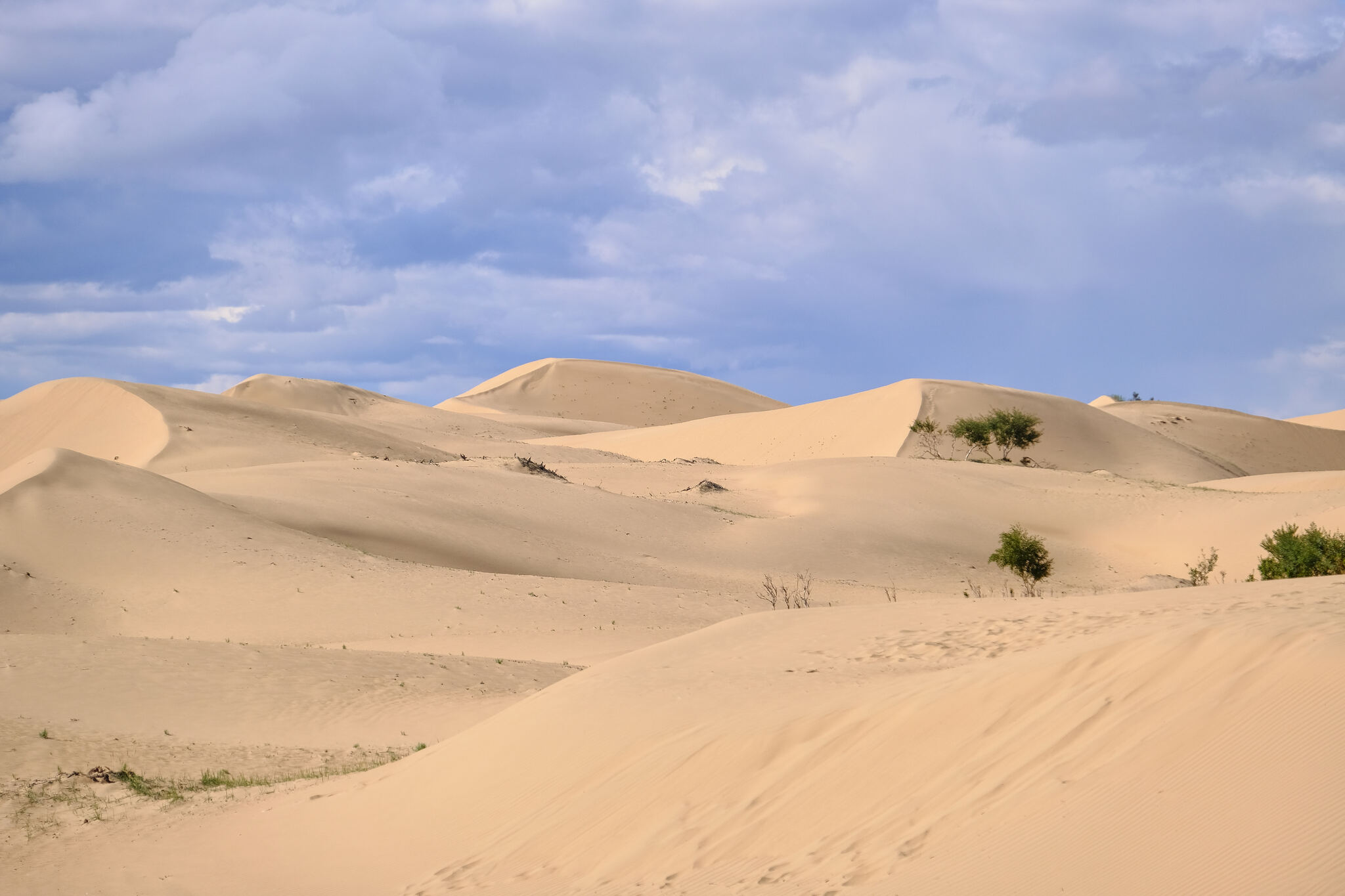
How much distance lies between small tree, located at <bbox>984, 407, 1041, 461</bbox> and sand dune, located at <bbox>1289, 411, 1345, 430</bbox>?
149 ft

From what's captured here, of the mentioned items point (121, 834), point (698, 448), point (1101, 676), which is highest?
point (698, 448)

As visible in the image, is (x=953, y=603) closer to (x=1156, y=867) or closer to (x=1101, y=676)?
(x=1101, y=676)

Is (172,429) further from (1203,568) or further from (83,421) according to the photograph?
(1203,568)

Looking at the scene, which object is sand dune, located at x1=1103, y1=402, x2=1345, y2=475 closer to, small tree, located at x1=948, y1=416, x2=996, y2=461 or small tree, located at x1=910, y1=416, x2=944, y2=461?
small tree, located at x1=910, y1=416, x2=944, y2=461

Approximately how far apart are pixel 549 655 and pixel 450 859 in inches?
380

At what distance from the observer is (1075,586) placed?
2614cm

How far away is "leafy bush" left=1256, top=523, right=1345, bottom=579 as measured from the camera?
60.5ft

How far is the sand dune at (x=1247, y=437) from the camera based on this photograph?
63.8 m

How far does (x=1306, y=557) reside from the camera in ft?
62.3

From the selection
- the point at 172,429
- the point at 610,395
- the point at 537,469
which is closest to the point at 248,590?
the point at 537,469

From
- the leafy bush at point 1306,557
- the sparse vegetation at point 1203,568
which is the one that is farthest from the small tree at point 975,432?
the leafy bush at point 1306,557

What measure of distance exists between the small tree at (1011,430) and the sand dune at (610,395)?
1386 inches

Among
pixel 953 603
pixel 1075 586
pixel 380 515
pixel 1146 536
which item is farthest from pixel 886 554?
pixel 953 603

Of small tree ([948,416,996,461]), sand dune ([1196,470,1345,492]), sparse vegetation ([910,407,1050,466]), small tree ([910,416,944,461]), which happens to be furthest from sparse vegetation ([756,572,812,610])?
small tree ([910,416,944,461])
